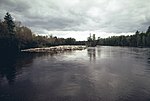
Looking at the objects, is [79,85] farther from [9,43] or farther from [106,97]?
[9,43]

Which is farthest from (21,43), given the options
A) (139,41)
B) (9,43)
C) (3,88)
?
(139,41)

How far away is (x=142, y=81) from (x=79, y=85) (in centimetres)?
1084

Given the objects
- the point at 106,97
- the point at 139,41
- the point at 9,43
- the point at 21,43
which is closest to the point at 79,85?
the point at 106,97

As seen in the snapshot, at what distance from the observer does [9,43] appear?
90938 millimetres

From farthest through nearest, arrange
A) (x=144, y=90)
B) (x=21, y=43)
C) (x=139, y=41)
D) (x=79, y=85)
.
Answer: (x=139, y=41) < (x=21, y=43) < (x=79, y=85) < (x=144, y=90)

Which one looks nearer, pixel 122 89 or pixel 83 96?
pixel 83 96

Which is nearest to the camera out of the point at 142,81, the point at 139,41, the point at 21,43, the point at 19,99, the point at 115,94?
the point at 19,99

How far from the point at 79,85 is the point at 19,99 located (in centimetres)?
915

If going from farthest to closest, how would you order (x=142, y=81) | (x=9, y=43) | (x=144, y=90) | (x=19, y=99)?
(x=9, y=43) < (x=142, y=81) < (x=144, y=90) < (x=19, y=99)

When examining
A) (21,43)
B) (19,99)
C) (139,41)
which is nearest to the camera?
(19,99)

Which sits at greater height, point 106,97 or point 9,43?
point 9,43

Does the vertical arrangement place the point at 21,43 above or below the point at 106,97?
above

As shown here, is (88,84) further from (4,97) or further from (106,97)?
(4,97)

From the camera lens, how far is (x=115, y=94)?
20188 mm
